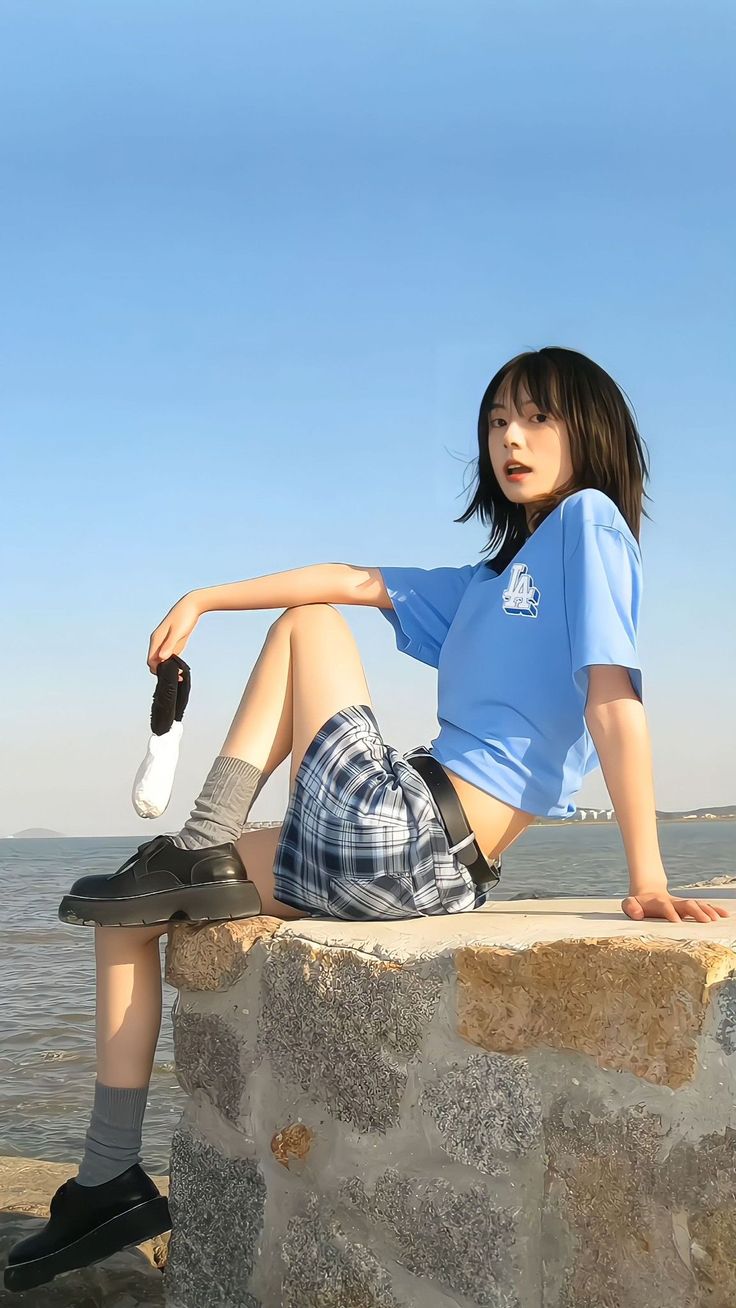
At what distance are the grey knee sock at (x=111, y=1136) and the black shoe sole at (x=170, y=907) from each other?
35cm

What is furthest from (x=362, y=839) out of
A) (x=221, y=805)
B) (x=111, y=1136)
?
(x=111, y=1136)

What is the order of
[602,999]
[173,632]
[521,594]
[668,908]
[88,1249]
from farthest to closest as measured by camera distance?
1. [173,632]
2. [521,594]
3. [88,1249]
4. [668,908]
5. [602,999]

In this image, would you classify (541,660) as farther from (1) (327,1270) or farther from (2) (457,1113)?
(1) (327,1270)

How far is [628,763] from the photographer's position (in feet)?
6.61

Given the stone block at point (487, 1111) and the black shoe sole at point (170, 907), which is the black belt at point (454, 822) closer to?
the black shoe sole at point (170, 907)

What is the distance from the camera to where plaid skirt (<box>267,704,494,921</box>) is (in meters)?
2.10

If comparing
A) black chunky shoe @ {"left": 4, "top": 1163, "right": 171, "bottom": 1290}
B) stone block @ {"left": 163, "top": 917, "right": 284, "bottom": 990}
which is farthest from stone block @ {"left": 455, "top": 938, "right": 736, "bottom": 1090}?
black chunky shoe @ {"left": 4, "top": 1163, "right": 171, "bottom": 1290}

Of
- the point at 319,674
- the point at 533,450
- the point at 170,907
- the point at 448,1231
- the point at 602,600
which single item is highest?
the point at 533,450

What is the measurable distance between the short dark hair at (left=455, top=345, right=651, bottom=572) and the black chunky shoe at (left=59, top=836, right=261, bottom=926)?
960mm

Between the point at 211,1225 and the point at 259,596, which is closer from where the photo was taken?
the point at 211,1225

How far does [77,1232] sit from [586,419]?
1926mm

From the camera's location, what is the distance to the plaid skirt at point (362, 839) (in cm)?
210

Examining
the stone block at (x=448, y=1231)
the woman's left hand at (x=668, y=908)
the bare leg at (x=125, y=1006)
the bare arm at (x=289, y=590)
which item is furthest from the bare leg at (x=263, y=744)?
the woman's left hand at (x=668, y=908)

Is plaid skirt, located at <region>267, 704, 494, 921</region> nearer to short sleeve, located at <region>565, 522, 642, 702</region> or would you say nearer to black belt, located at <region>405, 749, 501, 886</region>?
black belt, located at <region>405, 749, 501, 886</region>
